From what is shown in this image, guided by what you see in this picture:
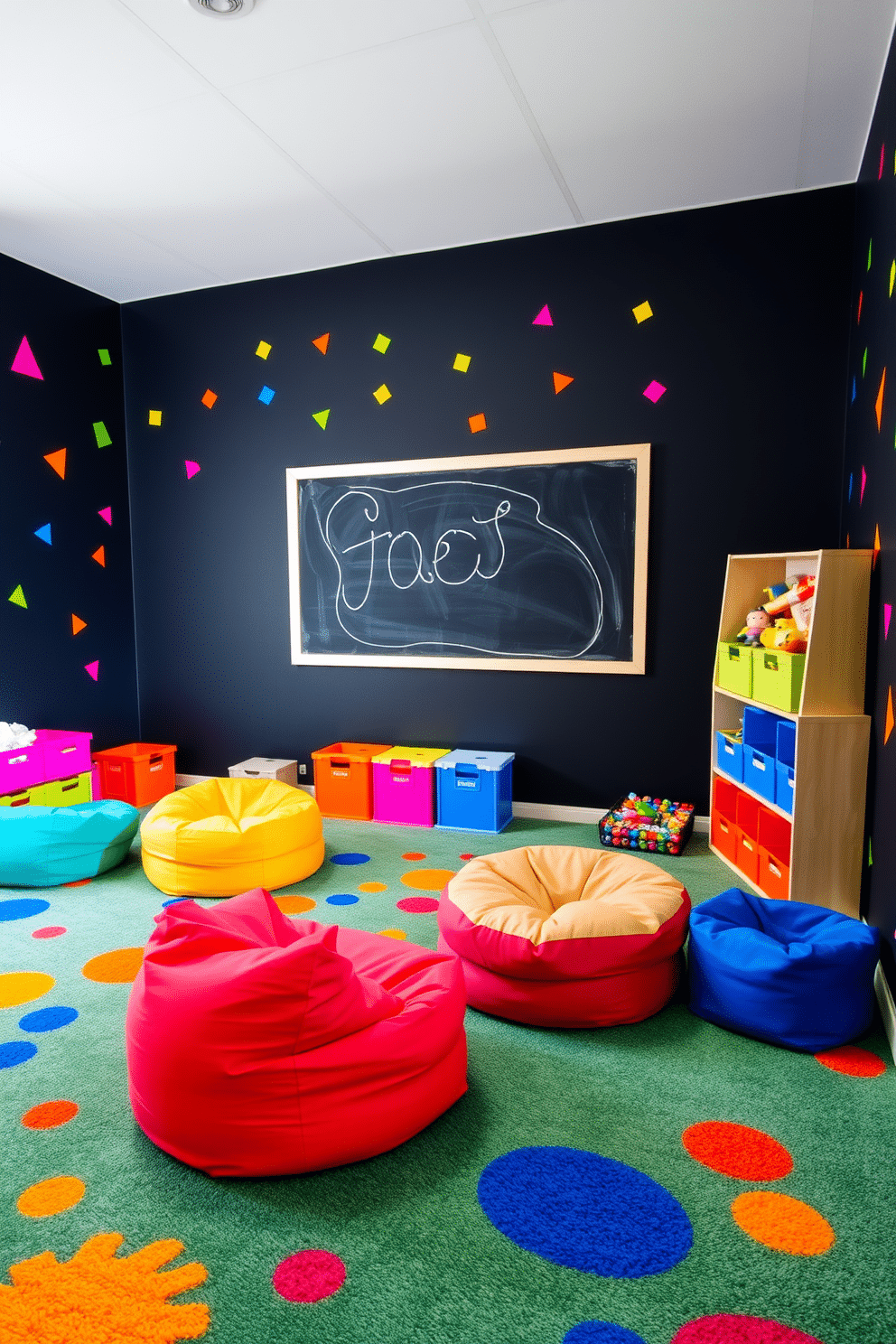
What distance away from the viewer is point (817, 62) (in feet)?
8.84

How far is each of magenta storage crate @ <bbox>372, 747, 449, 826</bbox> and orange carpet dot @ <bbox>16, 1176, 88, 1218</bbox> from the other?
102 inches

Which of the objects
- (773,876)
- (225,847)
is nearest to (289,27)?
(225,847)

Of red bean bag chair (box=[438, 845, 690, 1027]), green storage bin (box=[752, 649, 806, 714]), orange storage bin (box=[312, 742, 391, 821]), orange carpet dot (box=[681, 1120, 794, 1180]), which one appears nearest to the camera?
orange carpet dot (box=[681, 1120, 794, 1180])

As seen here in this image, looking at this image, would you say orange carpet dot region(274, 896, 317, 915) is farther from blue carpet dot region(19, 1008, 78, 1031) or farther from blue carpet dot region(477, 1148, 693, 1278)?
blue carpet dot region(477, 1148, 693, 1278)

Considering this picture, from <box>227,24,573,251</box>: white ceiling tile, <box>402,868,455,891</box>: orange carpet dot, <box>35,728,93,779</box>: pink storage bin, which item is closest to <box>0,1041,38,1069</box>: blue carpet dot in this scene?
<box>402,868,455,891</box>: orange carpet dot

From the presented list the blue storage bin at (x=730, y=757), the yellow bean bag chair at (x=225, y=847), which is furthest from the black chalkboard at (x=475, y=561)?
the yellow bean bag chair at (x=225, y=847)

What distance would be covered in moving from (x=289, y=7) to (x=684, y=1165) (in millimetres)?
3204

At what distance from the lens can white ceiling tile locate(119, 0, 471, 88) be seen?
239cm

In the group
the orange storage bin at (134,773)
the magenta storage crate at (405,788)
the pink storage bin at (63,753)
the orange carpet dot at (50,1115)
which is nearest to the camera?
the orange carpet dot at (50,1115)

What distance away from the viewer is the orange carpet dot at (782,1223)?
1.48 m

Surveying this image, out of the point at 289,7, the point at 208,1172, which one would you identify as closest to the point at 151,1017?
the point at 208,1172

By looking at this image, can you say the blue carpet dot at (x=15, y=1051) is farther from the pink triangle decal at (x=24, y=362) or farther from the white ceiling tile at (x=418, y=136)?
the pink triangle decal at (x=24, y=362)

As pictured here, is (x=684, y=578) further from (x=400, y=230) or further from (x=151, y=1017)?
(x=151, y=1017)

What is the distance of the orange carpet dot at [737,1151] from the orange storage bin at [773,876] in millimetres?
1139
